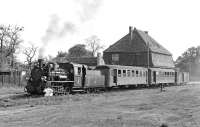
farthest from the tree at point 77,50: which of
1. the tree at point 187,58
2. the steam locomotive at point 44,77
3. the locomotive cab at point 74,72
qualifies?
the steam locomotive at point 44,77

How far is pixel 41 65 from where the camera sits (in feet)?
84.1

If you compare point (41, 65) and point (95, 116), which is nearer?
point (95, 116)

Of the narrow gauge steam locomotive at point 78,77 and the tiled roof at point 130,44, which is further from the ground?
the tiled roof at point 130,44

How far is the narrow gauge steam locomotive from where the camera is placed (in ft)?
83.3

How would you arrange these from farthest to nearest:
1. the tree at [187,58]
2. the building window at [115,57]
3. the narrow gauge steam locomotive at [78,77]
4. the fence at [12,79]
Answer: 1. the tree at [187,58]
2. the building window at [115,57]
3. the fence at [12,79]
4. the narrow gauge steam locomotive at [78,77]

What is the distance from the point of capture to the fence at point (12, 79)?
4256cm

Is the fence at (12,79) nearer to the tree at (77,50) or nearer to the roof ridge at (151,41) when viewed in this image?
→ the roof ridge at (151,41)

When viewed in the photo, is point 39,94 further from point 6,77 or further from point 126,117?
point 6,77

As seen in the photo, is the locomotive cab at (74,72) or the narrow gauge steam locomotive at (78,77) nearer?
the narrow gauge steam locomotive at (78,77)

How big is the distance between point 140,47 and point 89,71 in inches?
1666

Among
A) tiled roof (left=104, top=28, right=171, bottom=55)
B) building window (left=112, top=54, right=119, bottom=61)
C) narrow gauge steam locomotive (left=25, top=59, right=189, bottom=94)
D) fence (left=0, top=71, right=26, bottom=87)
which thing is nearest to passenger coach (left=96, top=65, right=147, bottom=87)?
narrow gauge steam locomotive (left=25, top=59, right=189, bottom=94)

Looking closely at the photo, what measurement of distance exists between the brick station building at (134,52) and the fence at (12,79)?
3063 cm

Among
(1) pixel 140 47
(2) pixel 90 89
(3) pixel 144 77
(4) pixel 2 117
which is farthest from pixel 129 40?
(4) pixel 2 117

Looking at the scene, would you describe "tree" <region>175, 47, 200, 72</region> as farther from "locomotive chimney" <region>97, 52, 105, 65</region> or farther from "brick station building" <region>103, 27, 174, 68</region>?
"locomotive chimney" <region>97, 52, 105, 65</region>
